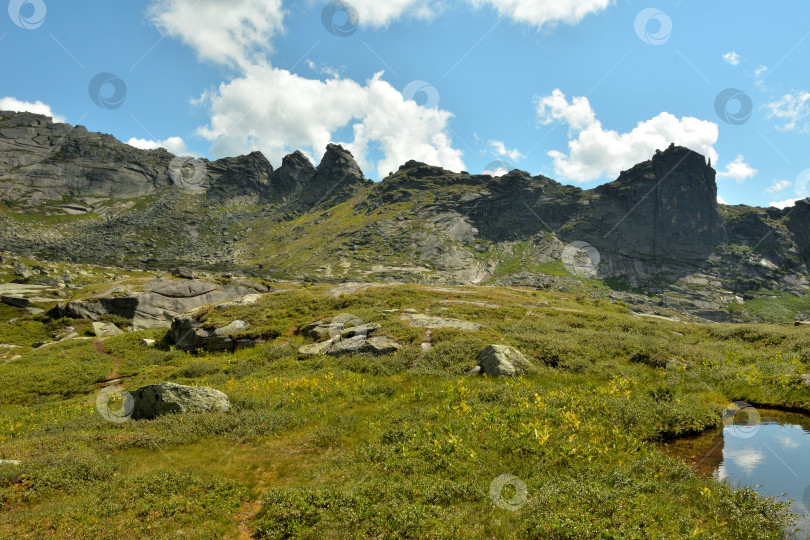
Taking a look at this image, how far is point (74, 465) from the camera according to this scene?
34.2 feet

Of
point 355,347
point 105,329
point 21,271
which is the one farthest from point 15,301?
point 21,271

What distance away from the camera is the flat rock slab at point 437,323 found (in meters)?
27.6

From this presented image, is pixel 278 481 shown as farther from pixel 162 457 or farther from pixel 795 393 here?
pixel 795 393

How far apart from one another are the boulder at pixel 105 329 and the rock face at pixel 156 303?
267cm

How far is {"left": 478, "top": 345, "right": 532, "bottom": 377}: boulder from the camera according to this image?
1823 cm

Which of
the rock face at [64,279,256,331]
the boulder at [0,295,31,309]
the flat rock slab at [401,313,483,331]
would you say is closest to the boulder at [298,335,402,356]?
the flat rock slab at [401,313,483,331]

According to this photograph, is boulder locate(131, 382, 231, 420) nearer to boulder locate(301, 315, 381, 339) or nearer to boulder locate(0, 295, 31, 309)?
boulder locate(301, 315, 381, 339)

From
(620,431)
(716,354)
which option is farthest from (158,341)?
(716,354)

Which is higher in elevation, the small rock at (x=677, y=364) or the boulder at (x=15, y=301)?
the small rock at (x=677, y=364)

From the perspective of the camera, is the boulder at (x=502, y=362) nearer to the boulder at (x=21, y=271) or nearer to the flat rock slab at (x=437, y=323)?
the flat rock slab at (x=437, y=323)

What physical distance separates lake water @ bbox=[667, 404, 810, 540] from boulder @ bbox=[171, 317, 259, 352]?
27291mm

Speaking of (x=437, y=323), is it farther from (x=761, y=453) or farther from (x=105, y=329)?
(x=105, y=329)

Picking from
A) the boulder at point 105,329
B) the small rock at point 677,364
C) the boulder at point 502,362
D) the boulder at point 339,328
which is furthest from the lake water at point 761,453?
the boulder at point 105,329

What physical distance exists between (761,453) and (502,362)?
9602mm
